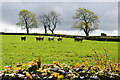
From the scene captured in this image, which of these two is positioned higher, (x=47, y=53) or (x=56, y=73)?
(x=56, y=73)

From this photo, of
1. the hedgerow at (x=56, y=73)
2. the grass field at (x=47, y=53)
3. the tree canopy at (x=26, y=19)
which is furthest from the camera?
the tree canopy at (x=26, y=19)

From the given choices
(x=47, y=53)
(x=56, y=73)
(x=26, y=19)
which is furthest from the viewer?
(x=26, y=19)

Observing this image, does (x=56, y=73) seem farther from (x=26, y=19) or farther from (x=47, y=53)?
(x=26, y=19)

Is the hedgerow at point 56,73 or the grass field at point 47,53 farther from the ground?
the hedgerow at point 56,73

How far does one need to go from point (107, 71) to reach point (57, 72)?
2.16m

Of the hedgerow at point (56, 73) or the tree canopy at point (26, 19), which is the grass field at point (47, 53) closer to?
the hedgerow at point (56, 73)

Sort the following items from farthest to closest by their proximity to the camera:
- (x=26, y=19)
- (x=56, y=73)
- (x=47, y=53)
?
1. (x=26, y=19)
2. (x=47, y=53)
3. (x=56, y=73)

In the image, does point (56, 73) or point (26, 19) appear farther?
point (26, 19)

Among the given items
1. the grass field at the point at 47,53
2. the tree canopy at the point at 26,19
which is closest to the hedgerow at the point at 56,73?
the grass field at the point at 47,53

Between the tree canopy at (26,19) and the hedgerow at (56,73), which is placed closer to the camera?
the hedgerow at (56,73)

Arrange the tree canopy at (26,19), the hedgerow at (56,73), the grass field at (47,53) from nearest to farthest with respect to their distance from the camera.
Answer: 1. the hedgerow at (56,73)
2. the grass field at (47,53)
3. the tree canopy at (26,19)

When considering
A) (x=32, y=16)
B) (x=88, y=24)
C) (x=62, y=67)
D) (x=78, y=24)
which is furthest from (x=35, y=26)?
(x=62, y=67)

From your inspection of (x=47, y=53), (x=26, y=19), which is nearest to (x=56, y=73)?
(x=47, y=53)

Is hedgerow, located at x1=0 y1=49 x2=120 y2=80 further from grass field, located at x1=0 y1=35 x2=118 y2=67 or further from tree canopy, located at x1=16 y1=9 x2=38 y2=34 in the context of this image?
tree canopy, located at x1=16 y1=9 x2=38 y2=34
